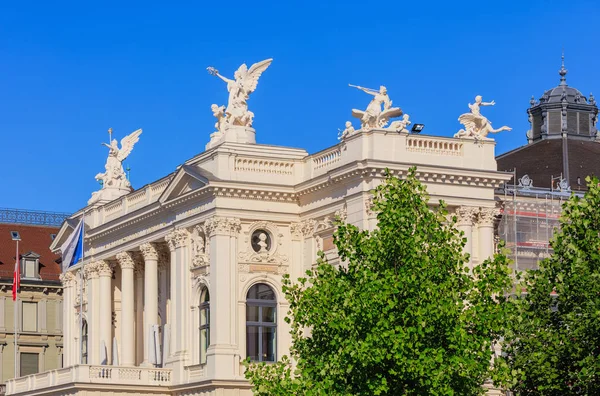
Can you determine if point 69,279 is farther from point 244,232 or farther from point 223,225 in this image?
point 223,225

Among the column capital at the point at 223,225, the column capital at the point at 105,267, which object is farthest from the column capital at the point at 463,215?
the column capital at the point at 105,267

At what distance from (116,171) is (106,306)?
7739mm

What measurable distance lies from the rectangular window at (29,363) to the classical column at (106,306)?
67.9ft

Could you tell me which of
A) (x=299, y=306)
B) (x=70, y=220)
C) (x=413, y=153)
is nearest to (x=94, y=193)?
(x=70, y=220)

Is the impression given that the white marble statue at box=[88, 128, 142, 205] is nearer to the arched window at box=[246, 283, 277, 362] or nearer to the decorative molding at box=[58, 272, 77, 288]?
Result: the decorative molding at box=[58, 272, 77, 288]

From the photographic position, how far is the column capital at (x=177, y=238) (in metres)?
82.2

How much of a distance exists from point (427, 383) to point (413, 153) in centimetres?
1924

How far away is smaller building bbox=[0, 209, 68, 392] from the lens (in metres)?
111

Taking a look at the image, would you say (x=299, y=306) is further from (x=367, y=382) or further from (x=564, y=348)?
(x=564, y=348)

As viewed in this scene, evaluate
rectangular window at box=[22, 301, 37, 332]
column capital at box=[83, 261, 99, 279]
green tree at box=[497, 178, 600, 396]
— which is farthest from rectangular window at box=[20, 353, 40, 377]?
green tree at box=[497, 178, 600, 396]

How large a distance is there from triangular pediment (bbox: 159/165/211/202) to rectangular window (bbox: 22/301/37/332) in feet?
102

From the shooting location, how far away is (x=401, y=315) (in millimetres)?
60188

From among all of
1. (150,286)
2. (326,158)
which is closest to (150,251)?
(150,286)

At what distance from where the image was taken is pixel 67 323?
316 feet
